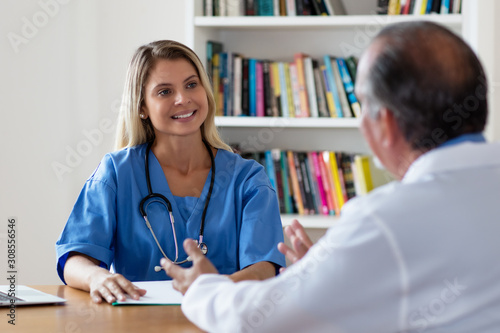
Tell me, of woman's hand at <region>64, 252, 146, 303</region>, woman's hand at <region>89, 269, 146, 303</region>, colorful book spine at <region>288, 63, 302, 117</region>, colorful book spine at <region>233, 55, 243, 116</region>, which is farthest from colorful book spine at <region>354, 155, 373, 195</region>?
woman's hand at <region>89, 269, 146, 303</region>

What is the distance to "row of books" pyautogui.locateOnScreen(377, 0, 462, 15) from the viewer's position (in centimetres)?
259

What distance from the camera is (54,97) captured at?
2.78 meters

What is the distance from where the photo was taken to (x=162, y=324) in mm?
1184

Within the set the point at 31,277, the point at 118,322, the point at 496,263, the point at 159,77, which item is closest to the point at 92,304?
the point at 118,322

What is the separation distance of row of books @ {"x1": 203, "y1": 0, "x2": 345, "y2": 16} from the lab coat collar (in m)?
1.95

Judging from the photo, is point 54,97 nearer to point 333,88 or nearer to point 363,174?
point 333,88

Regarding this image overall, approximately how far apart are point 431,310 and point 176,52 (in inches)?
51.0

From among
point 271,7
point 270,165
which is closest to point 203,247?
point 270,165

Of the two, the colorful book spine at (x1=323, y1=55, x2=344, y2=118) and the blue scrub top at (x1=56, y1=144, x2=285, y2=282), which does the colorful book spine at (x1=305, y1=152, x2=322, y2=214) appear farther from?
the blue scrub top at (x1=56, y1=144, x2=285, y2=282)

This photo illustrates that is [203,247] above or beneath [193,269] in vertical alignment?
beneath

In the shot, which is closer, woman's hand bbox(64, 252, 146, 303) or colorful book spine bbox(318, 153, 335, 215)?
woman's hand bbox(64, 252, 146, 303)

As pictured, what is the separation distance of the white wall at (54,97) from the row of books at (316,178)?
76 cm

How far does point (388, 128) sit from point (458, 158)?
0.35 ft

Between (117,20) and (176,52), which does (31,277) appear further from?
(176,52)
